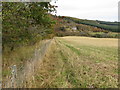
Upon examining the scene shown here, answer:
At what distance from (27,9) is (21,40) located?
1571mm

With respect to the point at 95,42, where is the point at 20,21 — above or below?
above

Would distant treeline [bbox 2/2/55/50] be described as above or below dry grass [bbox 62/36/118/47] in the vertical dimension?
above

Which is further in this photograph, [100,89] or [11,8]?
[11,8]

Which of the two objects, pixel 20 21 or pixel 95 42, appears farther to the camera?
pixel 95 42

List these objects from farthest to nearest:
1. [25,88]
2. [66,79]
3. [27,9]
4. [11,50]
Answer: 1. [11,50]
2. [27,9]
3. [66,79]
4. [25,88]

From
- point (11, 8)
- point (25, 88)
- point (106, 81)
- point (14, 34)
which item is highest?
point (11, 8)

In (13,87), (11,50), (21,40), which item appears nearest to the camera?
(13,87)

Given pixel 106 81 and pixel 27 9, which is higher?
pixel 27 9

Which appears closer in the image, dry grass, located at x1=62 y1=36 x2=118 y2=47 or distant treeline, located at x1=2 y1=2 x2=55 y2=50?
distant treeline, located at x1=2 y1=2 x2=55 y2=50

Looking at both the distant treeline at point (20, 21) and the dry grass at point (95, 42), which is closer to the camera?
the distant treeline at point (20, 21)

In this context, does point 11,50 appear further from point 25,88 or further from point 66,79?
point 25,88

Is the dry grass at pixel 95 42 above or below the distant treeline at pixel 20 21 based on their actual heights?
below

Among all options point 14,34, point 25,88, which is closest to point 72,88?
point 25,88

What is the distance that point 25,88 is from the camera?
4.06 m
